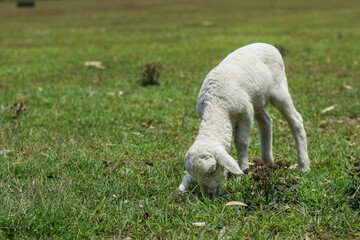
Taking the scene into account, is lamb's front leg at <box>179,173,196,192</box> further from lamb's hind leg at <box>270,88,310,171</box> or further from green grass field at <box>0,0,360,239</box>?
lamb's hind leg at <box>270,88,310,171</box>

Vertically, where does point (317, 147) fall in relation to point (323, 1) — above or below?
below

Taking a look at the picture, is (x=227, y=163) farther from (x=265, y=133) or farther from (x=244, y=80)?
(x=265, y=133)

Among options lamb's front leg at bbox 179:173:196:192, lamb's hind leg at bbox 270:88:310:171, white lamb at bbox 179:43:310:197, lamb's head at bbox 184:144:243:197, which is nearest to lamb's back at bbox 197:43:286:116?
white lamb at bbox 179:43:310:197

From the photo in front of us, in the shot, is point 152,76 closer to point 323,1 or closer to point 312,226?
point 312,226

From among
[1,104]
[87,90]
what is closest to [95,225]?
[1,104]

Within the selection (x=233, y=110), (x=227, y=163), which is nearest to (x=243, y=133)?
(x=233, y=110)

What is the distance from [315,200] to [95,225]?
2.04m

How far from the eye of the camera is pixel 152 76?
905 centimetres

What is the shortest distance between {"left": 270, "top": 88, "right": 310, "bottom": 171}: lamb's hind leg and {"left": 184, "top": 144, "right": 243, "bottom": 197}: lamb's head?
1.25 m

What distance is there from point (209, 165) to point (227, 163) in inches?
6.4

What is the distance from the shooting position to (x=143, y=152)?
5.29m

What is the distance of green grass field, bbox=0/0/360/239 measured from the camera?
3.41m

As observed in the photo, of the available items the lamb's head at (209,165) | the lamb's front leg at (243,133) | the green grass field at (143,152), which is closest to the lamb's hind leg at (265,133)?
the green grass field at (143,152)

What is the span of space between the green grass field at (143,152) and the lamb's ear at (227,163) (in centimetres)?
37
